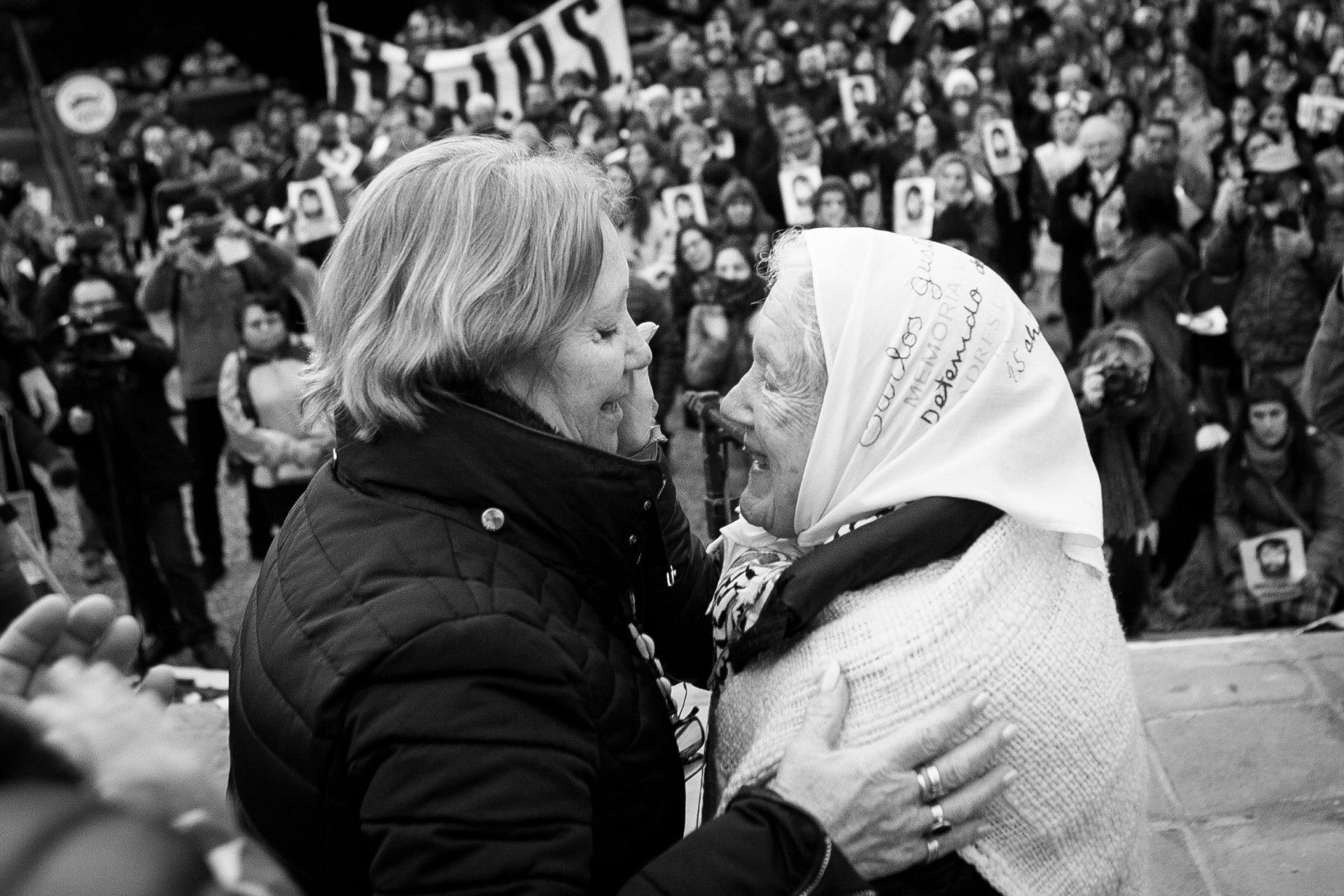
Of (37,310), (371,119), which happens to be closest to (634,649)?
(37,310)

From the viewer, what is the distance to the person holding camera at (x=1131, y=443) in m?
5.29

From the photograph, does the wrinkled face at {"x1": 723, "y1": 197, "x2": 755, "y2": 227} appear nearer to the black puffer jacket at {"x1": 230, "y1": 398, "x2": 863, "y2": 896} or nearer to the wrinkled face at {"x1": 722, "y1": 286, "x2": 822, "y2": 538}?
the wrinkled face at {"x1": 722, "y1": 286, "x2": 822, "y2": 538}

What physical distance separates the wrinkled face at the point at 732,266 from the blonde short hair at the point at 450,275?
210 inches

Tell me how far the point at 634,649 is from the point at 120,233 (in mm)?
14167

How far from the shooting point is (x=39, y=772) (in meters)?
0.76

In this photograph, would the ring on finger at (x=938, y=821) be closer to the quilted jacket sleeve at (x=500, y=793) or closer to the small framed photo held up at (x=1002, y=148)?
the quilted jacket sleeve at (x=500, y=793)

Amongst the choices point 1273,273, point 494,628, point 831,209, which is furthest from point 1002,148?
point 494,628

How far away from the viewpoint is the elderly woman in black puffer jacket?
52.8 inches

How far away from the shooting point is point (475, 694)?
4.45 feet

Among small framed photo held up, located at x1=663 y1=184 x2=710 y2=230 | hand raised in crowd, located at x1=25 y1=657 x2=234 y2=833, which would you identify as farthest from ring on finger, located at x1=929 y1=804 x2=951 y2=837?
small framed photo held up, located at x1=663 y1=184 x2=710 y2=230

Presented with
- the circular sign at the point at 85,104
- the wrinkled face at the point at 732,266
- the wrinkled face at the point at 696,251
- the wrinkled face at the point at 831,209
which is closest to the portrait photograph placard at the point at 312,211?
the wrinkled face at the point at 696,251

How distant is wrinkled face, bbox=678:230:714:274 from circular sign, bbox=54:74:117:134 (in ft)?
25.4

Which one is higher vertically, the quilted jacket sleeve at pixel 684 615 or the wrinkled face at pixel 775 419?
the wrinkled face at pixel 775 419

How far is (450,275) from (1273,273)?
622 centimetres
